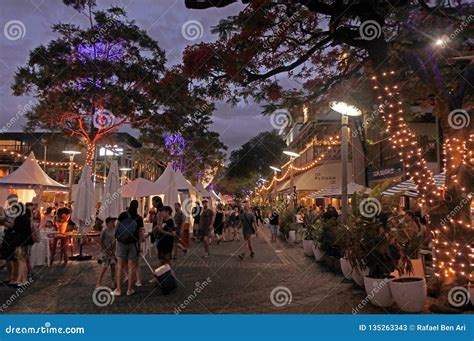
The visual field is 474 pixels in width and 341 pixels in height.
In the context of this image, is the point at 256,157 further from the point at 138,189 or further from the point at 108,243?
the point at 108,243

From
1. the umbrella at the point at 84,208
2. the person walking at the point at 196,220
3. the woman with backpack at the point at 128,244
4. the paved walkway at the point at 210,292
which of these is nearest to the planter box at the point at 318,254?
the paved walkway at the point at 210,292

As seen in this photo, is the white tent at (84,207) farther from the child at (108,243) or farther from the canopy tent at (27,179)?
the child at (108,243)

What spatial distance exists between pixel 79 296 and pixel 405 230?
20.5 feet

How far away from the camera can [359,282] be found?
361 inches

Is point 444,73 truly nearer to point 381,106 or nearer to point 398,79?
point 398,79

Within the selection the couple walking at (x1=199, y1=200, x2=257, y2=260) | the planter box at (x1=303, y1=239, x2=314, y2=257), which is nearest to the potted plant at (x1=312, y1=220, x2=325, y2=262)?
the planter box at (x1=303, y1=239, x2=314, y2=257)

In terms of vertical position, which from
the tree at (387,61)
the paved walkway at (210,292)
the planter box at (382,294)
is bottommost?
the paved walkway at (210,292)

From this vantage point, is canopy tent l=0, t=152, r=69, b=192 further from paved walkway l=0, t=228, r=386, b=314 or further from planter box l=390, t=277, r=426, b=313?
planter box l=390, t=277, r=426, b=313

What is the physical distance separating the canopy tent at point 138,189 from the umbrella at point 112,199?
3984 millimetres

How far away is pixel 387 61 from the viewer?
821 cm

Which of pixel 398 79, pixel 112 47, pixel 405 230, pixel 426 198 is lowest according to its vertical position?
pixel 405 230

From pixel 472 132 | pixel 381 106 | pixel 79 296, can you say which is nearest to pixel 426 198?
pixel 472 132

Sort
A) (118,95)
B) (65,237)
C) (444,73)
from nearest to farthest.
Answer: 1. (444,73)
2. (65,237)
3. (118,95)

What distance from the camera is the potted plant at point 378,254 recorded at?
7.71 metres
